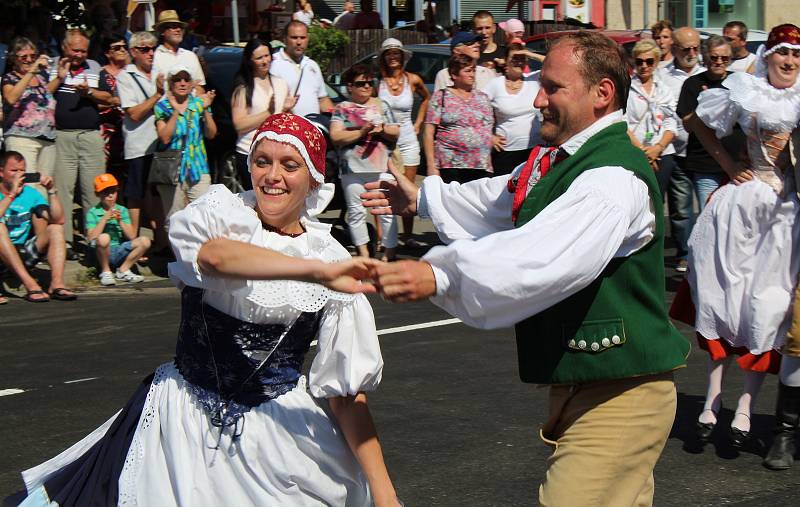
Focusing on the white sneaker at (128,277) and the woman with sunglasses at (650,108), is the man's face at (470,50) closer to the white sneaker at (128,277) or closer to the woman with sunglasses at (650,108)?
the woman with sunglasses at (650,108)

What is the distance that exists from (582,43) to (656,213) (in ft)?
1.75

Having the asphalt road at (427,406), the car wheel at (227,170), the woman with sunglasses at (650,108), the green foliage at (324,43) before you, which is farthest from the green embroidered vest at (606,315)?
the green foliage at (324,43)

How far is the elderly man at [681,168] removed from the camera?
1064 centimetres

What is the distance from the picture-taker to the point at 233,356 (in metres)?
3.75

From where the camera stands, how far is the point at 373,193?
14.1 ft

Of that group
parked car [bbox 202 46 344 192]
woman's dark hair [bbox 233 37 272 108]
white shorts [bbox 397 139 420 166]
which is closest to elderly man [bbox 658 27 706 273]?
white shorts [bbox 397 139 420 166]

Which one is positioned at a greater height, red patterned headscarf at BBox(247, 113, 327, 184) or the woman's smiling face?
red patterned headscarf at BBox(247, 113, 327, 184)

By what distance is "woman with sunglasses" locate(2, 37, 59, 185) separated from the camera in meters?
10.2

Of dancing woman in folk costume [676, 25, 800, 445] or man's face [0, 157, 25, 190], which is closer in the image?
dancing woman in folk costume [676, 25, 800, 445]

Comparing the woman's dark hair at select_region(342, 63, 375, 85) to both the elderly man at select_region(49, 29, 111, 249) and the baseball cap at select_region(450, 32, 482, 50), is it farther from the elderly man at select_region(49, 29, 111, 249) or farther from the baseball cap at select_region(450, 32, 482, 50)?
the elderly man at select_region(49, 29, 111, 249)

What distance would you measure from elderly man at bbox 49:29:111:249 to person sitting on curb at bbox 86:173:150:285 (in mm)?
507

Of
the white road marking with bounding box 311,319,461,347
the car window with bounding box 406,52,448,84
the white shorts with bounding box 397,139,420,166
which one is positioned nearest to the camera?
the white road marking with bounding box 311,319,461,347

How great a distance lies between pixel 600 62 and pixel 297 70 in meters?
8.05

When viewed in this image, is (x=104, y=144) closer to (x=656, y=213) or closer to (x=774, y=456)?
(x=774, y=456)
